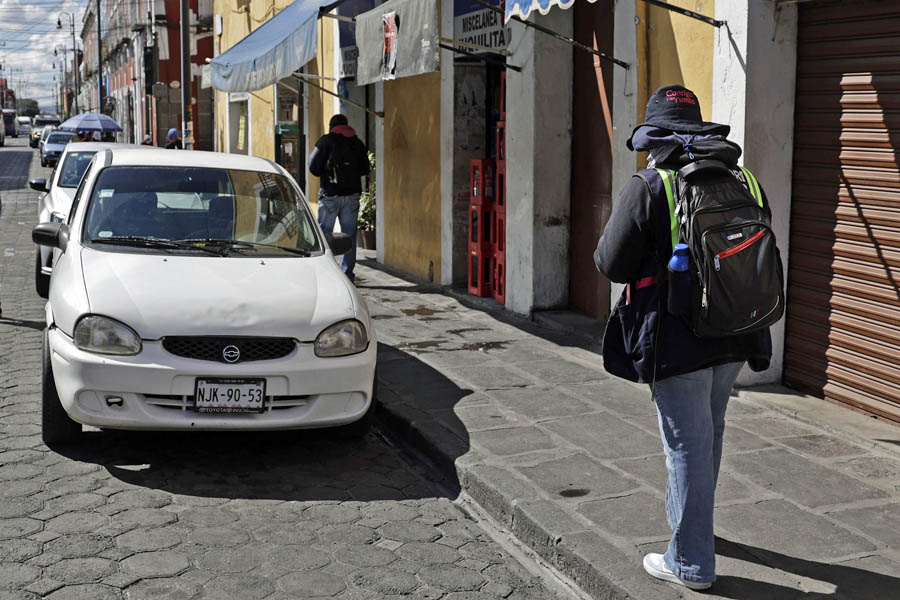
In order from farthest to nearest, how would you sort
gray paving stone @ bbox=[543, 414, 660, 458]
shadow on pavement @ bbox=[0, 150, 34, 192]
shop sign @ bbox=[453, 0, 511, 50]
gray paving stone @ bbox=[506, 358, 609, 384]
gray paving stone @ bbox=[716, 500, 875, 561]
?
shadow on pavement @ bbox=[0, 150, 34, 192]
shop sign @ bbox=[453, 0, 511, 50]
gray paving stone @ bbox=[506, 358, 609, 384]
gray paving stone @ bbox=[543, 414, 660, 458]
gray paving stone @ bbox=[716, 500, 875, 561]

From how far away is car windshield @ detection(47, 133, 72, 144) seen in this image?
46562mm

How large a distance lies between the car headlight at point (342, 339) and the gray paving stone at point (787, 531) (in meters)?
2.08

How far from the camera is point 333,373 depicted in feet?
18.2

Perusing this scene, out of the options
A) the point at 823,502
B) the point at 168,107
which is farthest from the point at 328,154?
the point at 168,107

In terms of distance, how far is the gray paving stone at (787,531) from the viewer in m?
4.30

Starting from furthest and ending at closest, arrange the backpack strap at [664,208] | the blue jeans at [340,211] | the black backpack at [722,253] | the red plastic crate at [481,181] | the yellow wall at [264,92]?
1. the yellow wall at [264,92]
2. the blue jeans at [340,211]
3. the red plastic crate at [481,181]
4. the backpack strap at [664,208]
5. the black backpack at [722,253]

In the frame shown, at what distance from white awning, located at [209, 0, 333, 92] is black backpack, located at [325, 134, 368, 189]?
990mm

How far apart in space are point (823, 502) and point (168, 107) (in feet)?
133

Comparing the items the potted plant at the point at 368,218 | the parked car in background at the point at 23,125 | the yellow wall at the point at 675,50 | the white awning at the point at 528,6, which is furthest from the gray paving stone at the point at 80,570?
the parked car in background at the point at 23,125

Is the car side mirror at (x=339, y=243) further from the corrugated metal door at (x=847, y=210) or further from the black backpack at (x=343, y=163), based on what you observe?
the black backpack at (x=343, y=163)

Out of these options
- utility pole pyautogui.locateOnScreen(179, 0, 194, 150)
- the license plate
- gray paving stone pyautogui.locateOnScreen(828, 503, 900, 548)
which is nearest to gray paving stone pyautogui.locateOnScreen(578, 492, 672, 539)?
gray paving stone pyautogui.locateOnScreen(828, 503, 900, 548)

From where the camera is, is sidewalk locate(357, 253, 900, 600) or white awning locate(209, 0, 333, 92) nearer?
sidewalk locate(357, 253, 900, 600)

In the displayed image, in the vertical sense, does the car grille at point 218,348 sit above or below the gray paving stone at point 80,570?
above

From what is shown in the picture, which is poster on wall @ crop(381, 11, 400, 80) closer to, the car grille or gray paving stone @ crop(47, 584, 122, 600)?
the car grille
